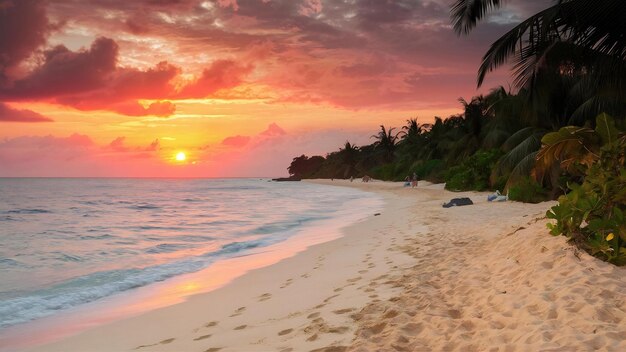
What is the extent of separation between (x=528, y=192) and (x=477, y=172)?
1244 centimetres

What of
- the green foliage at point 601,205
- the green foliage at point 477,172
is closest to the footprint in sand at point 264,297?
the green foliage at point 601,205

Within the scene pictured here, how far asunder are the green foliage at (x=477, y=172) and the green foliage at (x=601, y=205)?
74.2 feet

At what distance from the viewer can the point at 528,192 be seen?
16.3 meters

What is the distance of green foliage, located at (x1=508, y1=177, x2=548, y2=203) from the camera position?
53.4 feet

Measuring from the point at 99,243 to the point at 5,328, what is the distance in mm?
8115

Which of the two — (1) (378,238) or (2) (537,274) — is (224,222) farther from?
(2) (537,274)

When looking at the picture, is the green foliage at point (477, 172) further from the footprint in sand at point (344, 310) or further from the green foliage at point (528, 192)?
the footprint in sand at point (344, 310)

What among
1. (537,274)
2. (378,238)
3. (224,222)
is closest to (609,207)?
(537,274)

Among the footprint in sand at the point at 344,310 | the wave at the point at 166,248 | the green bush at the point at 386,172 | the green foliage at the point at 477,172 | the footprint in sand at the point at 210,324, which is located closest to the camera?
the footprint in sand at the point at 344,310

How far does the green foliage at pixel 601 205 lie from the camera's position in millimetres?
4875

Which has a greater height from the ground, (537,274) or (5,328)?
(537,274)

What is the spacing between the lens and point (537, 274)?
15.8ft

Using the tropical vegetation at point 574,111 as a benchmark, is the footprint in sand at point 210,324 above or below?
below

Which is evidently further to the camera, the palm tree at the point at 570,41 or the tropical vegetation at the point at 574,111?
the palm tree at the point at 570,41
